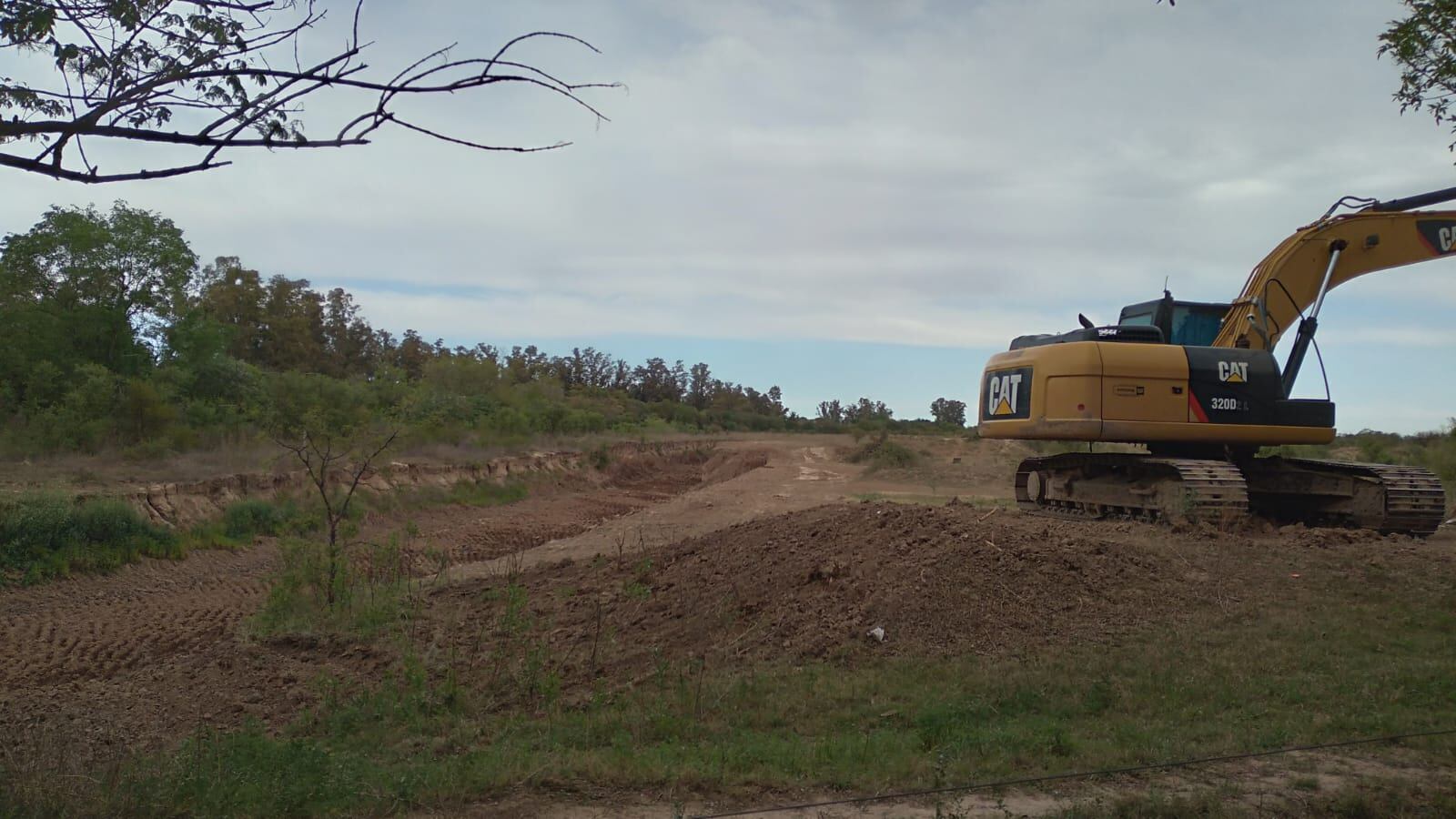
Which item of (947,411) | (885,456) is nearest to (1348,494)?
(885,456)

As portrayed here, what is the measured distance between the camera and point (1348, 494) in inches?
545

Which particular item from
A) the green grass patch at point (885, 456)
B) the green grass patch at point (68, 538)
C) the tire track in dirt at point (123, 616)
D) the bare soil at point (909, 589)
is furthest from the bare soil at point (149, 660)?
the green grass patch at point (885, 456)

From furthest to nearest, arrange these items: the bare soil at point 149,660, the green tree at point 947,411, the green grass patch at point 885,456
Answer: the green tree at point 947,411 < the green grass patch at point 885,456 < the bare soil at point 149,660

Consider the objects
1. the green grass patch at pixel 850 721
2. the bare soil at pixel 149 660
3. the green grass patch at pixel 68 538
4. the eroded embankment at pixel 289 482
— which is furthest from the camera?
the eroded embankment at pixel 289 482

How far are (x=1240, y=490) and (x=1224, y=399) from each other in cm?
121

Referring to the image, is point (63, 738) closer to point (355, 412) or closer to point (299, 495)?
point (299, 495)

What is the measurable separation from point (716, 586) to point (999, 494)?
1955cm

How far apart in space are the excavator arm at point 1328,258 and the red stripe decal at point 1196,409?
1.50 m

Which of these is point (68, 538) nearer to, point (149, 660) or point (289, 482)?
point (149, 660)

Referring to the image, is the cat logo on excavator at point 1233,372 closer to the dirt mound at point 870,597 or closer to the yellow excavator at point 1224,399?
the yellow excavator at point 1224,399

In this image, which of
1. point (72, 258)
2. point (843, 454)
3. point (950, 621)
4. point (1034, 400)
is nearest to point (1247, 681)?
point (950, 621)

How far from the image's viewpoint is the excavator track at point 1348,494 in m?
13.1

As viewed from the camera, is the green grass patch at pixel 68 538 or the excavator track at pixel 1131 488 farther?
the green grass patch at pixel 68 538

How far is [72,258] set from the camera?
2555cm
